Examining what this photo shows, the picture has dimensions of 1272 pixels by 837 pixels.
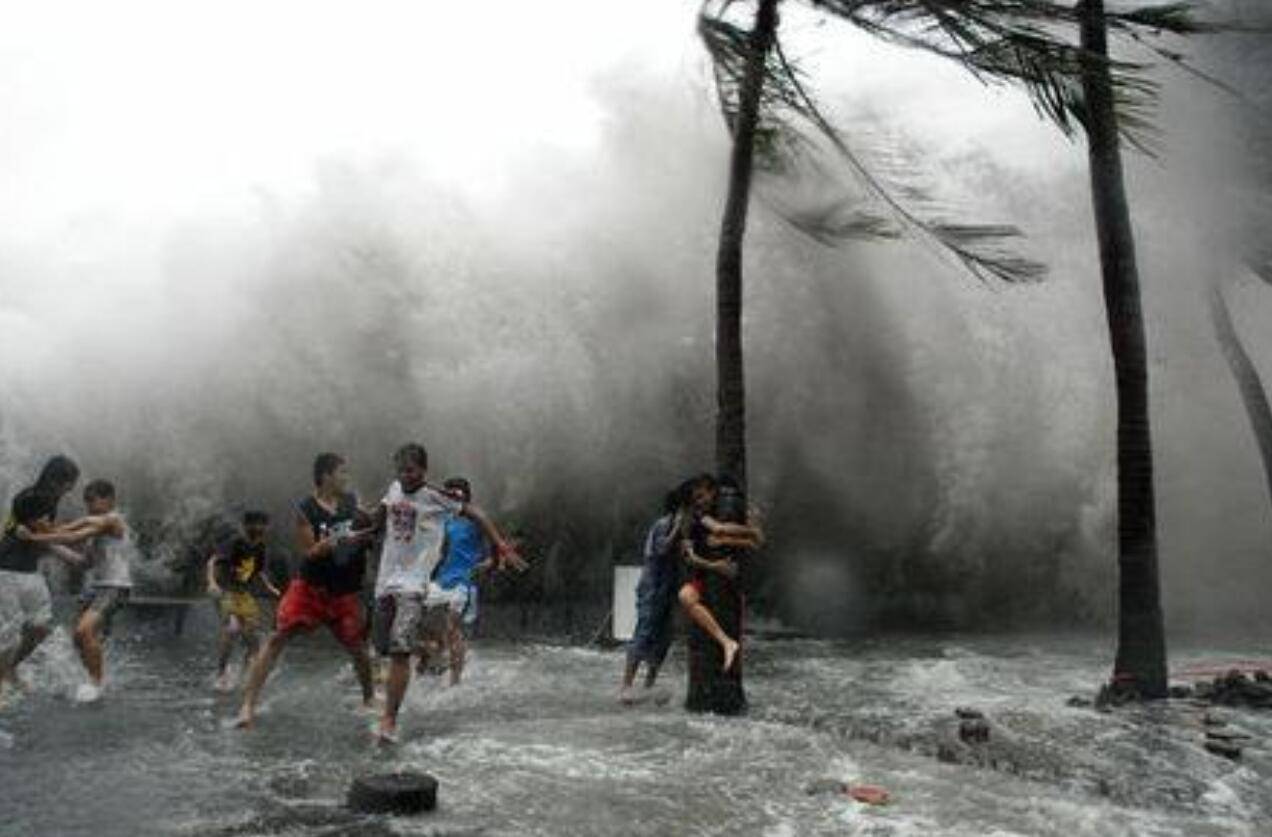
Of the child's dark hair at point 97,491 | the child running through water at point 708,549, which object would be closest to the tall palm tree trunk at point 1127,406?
the child running through water at point 708,549

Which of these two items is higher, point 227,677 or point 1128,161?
point 1128,161

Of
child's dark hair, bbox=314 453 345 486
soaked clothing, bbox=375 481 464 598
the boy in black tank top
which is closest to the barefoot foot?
soaked clothing, bbox=375 481 464 598

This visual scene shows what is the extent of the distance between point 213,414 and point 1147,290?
1253cm

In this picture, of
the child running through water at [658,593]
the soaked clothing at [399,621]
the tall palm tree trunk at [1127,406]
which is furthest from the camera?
the tall palm tree trunk at [1127,406]

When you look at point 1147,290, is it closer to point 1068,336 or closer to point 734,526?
point 1068,336

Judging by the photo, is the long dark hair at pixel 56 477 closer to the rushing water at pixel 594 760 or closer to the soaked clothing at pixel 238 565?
the rushing water at pixel 594 760

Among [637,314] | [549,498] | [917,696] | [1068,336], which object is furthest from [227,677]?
[1068,336]

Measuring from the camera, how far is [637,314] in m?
15.3

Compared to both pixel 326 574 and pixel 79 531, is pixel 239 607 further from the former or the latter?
pixel 326 574

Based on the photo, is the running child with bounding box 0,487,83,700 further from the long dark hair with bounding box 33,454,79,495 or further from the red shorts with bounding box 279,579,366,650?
the red shorts with bounding box 279,579,366,650

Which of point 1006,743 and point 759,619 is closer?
point 1006,743

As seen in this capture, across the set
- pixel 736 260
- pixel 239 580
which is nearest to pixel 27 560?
pixel 239 580

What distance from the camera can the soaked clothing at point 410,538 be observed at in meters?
6.89

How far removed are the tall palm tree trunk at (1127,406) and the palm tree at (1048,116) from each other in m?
0.01
